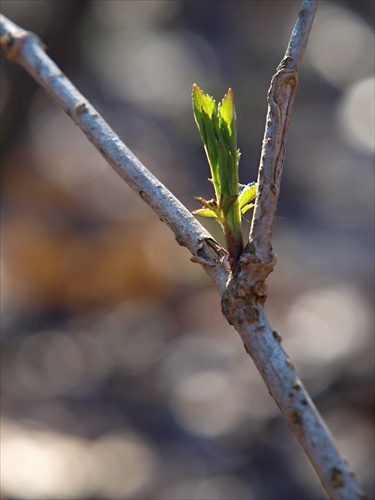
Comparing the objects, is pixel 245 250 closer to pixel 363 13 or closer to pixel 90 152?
pixel 90 152

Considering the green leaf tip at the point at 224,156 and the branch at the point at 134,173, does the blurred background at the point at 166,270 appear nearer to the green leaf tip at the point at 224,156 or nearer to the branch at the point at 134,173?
the branch at the point at 134,173

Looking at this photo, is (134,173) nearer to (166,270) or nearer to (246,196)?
(246,196)

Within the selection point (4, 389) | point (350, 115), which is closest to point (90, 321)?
point (4, 389)

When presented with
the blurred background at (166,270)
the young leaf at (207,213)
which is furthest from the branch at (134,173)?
the blurred background at (166,270)

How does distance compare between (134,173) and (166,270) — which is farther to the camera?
(166,270)

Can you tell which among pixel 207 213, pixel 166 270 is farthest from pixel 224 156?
pixel 166 270

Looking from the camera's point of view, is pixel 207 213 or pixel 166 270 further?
pixel 166 270

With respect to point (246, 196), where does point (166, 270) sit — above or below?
above
